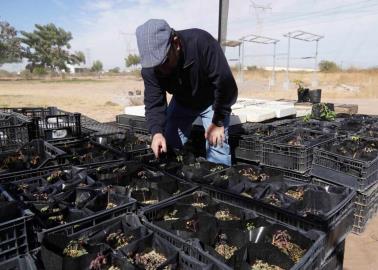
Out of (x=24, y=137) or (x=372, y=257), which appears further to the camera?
(x=24, y=137)

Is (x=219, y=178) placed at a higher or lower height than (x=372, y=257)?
higher

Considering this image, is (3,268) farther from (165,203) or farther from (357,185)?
(357,185)

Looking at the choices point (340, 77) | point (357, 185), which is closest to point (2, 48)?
point (340, 77)

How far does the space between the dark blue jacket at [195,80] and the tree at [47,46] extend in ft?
196

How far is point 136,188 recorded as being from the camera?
245 centimetres

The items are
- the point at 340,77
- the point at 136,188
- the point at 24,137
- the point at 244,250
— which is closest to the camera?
the point at 244,250

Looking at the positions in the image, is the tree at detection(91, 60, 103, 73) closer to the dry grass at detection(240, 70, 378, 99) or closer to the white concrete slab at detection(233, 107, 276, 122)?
the dry grass at detection(240, 70, 378, 99)

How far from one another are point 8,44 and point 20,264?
60.2m

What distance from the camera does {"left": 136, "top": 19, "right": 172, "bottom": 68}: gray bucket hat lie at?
192 cm

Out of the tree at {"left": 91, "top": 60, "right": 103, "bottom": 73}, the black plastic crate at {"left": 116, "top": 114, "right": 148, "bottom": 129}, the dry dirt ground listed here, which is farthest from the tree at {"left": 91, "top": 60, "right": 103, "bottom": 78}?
the black plastic crate at {"left": 116, "top": 114, "right": 148, "bottom": 129}

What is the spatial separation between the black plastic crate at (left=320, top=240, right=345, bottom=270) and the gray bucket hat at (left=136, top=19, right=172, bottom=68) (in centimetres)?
145

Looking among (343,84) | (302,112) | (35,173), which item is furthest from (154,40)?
(343,84)

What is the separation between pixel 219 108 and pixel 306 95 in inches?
198

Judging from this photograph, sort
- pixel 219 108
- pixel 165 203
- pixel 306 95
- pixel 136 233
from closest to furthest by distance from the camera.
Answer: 1. pixel 136 233
2. pixel 165 203
3. pixel 219 108
4. pixel 306 95
